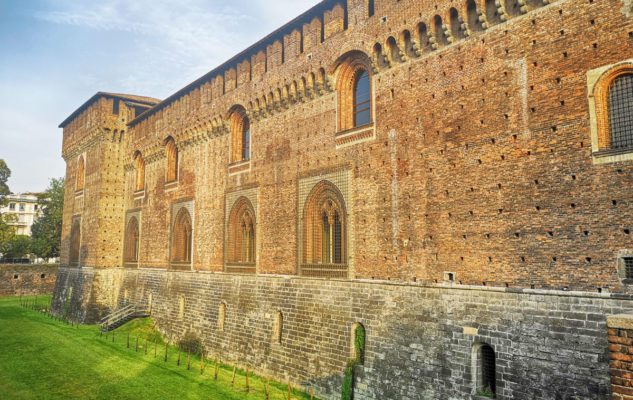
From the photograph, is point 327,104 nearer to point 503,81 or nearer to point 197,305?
point 503,81

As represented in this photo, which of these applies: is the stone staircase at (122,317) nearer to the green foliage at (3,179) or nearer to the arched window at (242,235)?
the arched window at (242,235)

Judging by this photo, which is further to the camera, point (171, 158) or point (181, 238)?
point (171, 158)

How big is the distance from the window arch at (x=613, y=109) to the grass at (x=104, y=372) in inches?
402

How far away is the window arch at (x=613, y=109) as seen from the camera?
8875mm

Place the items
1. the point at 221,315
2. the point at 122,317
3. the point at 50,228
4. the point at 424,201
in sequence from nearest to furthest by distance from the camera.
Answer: the point at 424,201 < the point at 221,315 < the point at 122,317 < the point at 50,228

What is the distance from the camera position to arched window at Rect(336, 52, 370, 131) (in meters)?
14.3

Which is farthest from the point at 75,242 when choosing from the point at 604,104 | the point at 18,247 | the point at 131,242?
the point at 604,104

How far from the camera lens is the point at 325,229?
1513cm

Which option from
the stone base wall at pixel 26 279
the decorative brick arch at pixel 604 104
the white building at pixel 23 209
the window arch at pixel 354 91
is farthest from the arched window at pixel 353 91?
the white building at pixel 23 209

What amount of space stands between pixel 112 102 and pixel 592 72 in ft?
89.2

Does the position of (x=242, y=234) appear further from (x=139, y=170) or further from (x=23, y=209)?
(x=23, y=209)

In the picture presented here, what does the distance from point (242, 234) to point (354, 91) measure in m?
7.48

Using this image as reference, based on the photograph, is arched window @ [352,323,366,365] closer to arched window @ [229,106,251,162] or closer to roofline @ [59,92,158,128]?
arched window @ [229,106,251,162]

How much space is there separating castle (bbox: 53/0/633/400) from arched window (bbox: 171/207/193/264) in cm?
119
